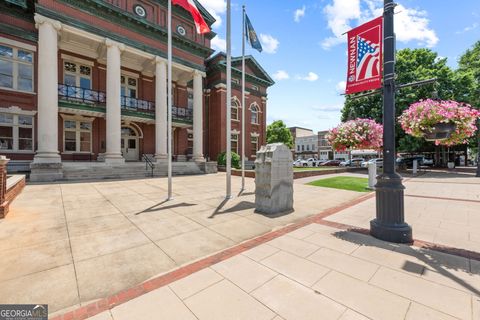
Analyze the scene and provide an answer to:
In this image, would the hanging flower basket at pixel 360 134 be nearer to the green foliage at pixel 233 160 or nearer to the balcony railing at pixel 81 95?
the green foliage at pixel 233 160

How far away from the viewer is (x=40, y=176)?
500 inches

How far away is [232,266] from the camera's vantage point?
11.8 ft

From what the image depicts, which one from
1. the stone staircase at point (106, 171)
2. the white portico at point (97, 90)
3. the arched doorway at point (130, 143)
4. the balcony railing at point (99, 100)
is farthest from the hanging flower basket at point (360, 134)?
the arched doorway at point (130, 143)

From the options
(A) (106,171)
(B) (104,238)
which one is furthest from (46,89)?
(B) (104,238)

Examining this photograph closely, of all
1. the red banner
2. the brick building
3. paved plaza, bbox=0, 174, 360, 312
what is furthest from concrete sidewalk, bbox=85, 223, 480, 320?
the brick building

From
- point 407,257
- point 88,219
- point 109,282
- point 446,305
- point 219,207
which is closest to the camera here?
point 446,305

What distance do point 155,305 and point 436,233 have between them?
245 inches

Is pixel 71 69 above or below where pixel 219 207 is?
above

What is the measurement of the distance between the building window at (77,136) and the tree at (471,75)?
110 feet

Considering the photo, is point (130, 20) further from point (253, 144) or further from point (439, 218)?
point (439, 218)

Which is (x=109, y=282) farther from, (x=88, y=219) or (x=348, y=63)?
(x=348, y=63)

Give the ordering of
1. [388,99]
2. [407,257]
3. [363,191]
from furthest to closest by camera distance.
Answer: [363,191]
[388,99]
[407,257]

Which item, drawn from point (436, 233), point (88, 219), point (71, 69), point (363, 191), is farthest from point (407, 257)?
point (71, 69)

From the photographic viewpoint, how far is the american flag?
4.84m
